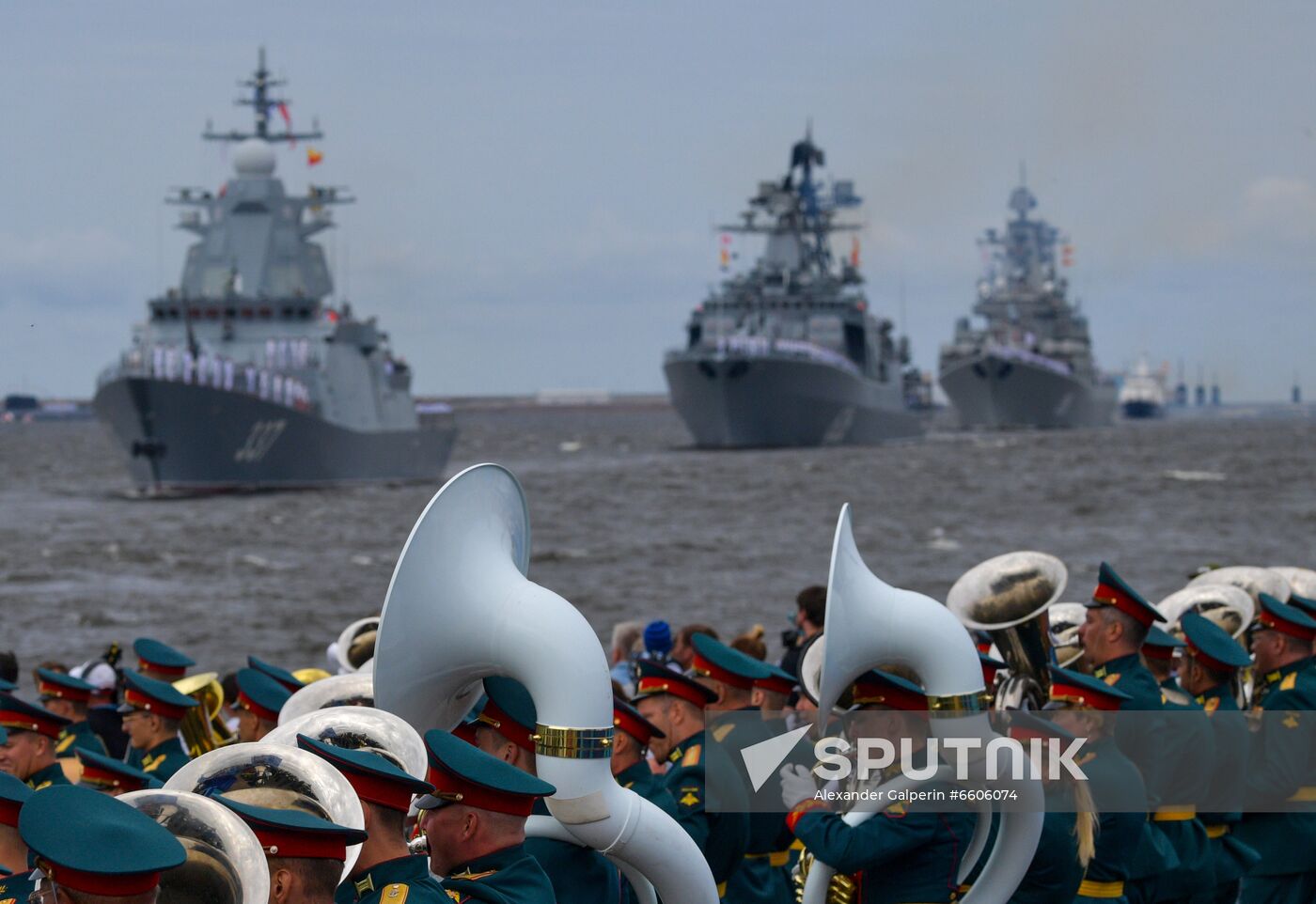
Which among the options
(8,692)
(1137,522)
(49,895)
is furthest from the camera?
(1137,522)

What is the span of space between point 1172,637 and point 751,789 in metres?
1.84

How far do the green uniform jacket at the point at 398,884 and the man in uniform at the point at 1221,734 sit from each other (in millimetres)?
3005

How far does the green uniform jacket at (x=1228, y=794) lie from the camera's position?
5395mm

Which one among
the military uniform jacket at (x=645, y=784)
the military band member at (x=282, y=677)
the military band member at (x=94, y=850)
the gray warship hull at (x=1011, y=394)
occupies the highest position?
the military band member at (x=94, y=850)

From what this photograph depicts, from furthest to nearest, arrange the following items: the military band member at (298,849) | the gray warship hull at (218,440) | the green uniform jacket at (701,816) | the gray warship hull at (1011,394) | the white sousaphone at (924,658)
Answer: the gray warship hull at (1011,394), the gray warship hull at (218,440), the green uniform jacket at (701,816), the white sousaphone at (924,658), the military band member at (298,849)

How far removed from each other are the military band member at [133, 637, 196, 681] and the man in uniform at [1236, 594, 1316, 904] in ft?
12.6

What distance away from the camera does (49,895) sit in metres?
2.39

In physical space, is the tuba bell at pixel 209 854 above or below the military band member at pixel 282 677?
above

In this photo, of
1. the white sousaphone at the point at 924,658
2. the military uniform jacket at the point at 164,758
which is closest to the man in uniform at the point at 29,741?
the military uniform jacket at the point at 164,758

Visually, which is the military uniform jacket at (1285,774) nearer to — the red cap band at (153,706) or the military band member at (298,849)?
the red cap band at (153,706)

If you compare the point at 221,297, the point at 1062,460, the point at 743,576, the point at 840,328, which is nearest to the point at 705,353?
the point at 840,328

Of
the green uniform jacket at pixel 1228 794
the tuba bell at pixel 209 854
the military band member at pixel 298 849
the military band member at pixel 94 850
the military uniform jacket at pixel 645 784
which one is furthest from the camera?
the green uniform jacket at pixel 1228 794

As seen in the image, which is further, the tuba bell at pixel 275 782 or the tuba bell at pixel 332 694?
the tuba bell at pixel 332 694

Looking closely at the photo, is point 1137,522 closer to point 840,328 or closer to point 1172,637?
point 1172,637
